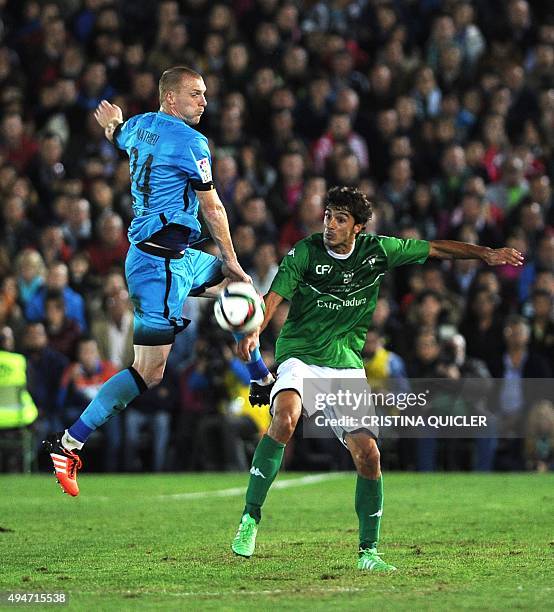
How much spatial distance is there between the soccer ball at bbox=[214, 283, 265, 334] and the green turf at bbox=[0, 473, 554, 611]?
4.80ft

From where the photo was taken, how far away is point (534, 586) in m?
7.75

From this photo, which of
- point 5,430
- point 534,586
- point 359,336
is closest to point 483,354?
point 5,430

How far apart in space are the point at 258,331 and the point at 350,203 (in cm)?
99

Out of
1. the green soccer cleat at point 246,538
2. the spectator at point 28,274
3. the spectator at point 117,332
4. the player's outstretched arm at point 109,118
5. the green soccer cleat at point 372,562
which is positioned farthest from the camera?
the spectator at point 28,274

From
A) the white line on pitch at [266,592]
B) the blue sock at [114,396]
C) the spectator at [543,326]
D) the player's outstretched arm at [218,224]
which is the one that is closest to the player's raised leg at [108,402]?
the blue sock at [114,396]

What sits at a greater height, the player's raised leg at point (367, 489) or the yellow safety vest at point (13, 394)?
the yellow safety vest at point (13, 394)

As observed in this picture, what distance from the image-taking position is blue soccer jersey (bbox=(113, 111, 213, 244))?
9.16 metres

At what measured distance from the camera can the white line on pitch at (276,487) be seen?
45.7 feet

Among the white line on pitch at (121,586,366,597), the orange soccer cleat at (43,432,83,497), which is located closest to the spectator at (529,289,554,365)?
the orange soccer cleat at (43,432,83,497)

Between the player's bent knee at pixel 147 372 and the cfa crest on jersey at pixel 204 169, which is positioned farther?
the player's bent knee at pixel 147 372

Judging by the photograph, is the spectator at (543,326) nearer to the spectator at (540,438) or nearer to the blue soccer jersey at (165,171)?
the spectator at (540,438)

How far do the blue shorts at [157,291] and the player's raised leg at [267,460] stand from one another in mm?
1067

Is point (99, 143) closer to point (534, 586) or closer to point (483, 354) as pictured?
point (483, 354)

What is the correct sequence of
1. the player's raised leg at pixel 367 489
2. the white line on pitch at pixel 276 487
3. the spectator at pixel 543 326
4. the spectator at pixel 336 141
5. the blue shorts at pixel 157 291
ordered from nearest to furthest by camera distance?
the player's raised leg at pixel 367 489
the blue shorts at pixel 157 291
the white line on pitch at pixel 276 487
the spectator at pixel 543 326
the spectator at pixel 336 141
